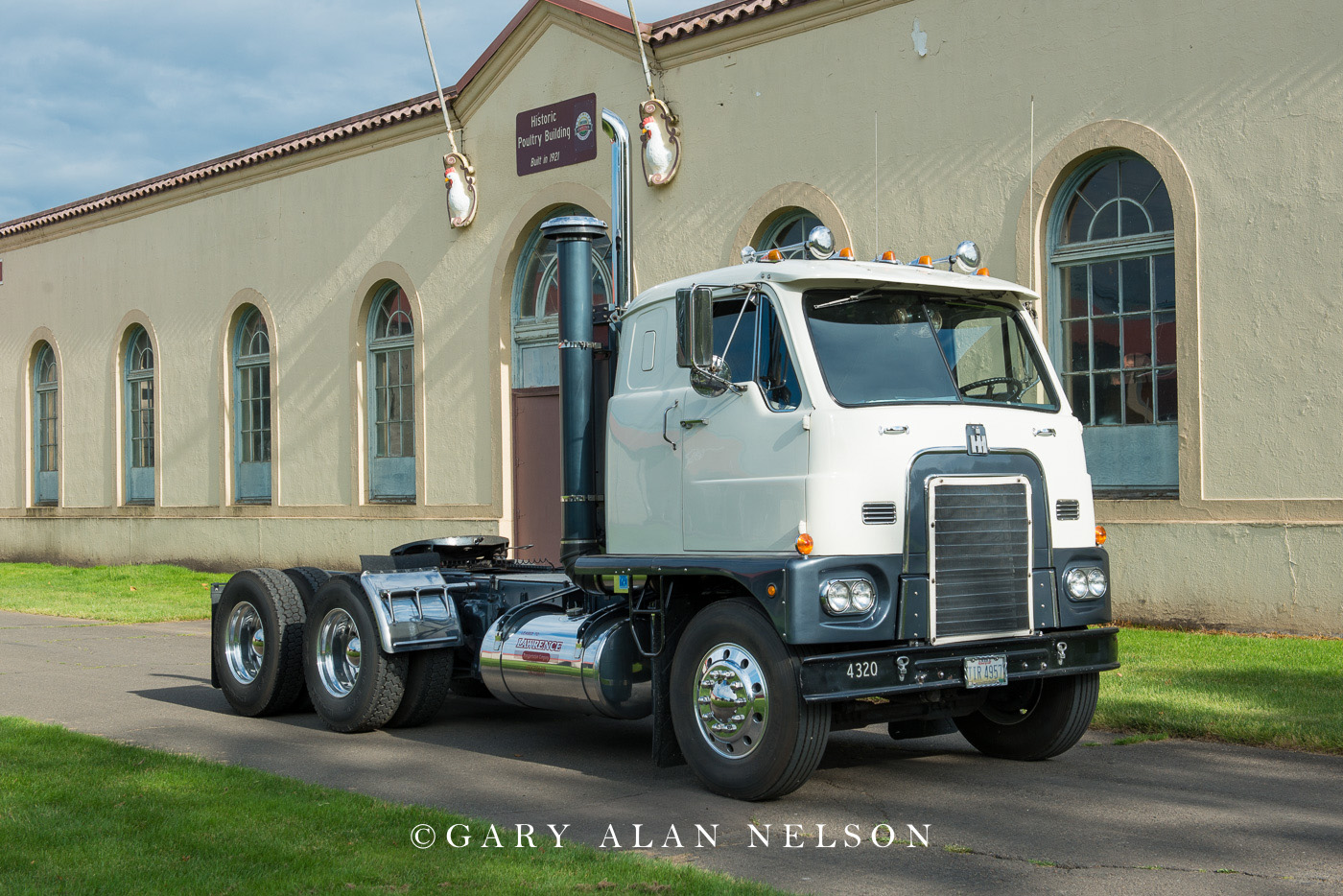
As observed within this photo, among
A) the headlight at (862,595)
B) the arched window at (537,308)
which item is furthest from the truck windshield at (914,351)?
the arched window at (537,308)

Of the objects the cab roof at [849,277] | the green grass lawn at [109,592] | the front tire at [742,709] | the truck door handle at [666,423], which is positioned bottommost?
the green grass lawn at [109,592]

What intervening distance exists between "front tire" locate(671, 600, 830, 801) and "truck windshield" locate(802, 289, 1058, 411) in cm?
125

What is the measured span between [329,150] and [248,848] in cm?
1763

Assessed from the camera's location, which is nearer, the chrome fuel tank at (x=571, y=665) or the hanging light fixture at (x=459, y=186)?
the chrome fuel tank at (x=571, y=665)

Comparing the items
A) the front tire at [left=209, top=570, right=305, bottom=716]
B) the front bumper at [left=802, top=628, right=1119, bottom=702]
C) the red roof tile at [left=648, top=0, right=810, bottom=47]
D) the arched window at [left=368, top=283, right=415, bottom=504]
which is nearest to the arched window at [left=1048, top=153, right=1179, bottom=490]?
the red roof tile at [left=648, top=0, right=810, bottom=47]

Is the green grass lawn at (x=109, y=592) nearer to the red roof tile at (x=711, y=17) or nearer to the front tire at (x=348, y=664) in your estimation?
the front tire at (x=348, y=664)

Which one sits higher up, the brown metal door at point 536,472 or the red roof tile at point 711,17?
the red roof tile at point 711,17

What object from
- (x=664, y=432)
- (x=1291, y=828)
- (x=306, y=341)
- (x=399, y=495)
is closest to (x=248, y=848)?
(x=664, y=432)

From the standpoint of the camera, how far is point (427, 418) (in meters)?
20.1

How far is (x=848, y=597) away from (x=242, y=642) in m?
5.33

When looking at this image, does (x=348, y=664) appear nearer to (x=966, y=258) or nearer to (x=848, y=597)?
(x=848, y=597)

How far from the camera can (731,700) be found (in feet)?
22.0

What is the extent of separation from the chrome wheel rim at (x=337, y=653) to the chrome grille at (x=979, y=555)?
4194 millimetres

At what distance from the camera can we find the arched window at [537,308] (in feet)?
61.5
